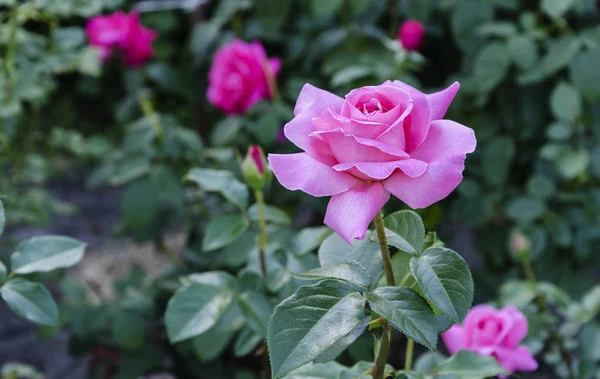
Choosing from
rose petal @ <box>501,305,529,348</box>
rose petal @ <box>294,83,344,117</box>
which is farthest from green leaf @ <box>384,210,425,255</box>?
rose petal @ <box>501,305,529,348</box>

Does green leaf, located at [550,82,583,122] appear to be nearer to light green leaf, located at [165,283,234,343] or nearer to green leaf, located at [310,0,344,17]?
green leaf, located at [310,0,344,17]

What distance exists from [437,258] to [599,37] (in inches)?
47.6

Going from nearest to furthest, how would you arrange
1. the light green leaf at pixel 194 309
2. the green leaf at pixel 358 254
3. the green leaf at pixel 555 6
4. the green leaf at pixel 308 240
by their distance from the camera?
1. the green leaf at pixel 358 254
2. the light green leaf at pixel 194 309
3. the green leaf at pixel 308 240
4. the green leaf at pixel 555 6

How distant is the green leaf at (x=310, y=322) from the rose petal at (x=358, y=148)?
0.11 metres

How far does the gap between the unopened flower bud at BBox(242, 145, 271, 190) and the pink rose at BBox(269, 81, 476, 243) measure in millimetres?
274

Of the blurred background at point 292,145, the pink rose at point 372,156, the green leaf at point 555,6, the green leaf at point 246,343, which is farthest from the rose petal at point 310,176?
the green leaf at point 555,6

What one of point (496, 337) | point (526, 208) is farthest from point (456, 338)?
point (526, 208)

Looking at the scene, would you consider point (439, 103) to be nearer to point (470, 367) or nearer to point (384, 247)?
point (384, 247)

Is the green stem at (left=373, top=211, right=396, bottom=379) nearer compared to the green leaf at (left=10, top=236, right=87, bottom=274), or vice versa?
the green stem at (left=373, top=211, right=396, bottom=379)

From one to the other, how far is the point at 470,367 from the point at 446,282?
0.19 meters

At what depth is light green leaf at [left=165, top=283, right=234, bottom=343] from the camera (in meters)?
0.84

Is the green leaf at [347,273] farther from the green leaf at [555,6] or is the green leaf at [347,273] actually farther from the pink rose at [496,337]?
the green leaf at [555,6]

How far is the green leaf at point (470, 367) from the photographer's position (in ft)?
2.29

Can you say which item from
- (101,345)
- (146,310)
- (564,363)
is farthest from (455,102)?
(101,345)
